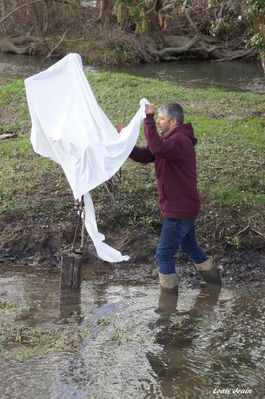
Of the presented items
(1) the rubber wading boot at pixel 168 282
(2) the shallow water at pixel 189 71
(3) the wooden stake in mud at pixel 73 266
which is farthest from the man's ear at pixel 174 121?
(2) the shallow water at pixel 189 71

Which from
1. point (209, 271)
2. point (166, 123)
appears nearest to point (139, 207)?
point (209, 271)

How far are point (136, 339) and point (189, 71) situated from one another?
17775 mm

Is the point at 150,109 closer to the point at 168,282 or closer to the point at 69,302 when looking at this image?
the point at 168,282

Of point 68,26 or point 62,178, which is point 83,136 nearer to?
point 62,178

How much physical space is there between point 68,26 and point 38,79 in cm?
2128

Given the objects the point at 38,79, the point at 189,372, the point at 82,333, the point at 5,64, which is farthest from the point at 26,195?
the point at 5,64

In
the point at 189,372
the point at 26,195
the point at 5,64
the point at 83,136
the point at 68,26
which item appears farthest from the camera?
the point at 68,26

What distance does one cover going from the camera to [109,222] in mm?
8547

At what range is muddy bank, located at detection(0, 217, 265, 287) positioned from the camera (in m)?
7.88

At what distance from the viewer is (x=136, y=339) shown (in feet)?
20.6

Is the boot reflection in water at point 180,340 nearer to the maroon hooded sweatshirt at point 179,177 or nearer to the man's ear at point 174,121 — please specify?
the maroon hooded sweatshirt at point 179,177

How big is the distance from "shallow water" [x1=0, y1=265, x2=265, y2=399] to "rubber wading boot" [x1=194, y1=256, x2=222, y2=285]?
3.9 inches

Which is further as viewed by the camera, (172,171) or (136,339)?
(172,171)

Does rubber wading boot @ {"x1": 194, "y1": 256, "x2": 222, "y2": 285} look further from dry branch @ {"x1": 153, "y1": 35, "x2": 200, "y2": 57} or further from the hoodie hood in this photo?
dry branch @ {"x1": 153, "y1": 35, "x2": 200, "y2": 57}
